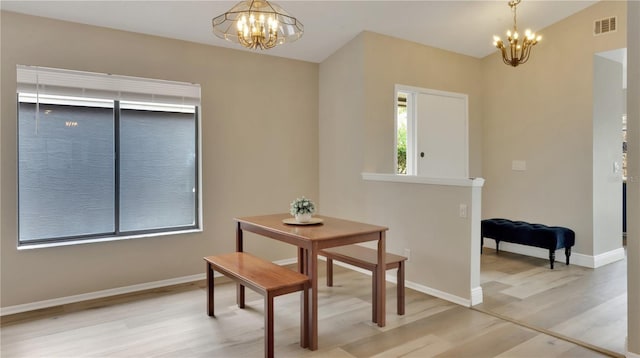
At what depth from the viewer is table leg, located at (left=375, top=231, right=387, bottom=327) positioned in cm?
324

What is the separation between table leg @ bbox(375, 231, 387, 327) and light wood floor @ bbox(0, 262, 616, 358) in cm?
9

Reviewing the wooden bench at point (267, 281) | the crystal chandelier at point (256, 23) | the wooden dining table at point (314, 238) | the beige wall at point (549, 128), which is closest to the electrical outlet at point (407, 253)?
the wooden dining table at point (314, 238)

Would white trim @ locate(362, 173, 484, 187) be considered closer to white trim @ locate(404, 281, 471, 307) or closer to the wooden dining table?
the wooden dining table

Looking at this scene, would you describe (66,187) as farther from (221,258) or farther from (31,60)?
(221,258)

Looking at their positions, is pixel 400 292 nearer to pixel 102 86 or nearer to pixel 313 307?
pixel 313 307

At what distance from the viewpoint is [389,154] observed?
4.93 m

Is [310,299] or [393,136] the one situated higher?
[393,136]

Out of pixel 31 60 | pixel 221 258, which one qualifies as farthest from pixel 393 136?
pixel 31 60

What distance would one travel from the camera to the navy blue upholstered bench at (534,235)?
4.81 meters

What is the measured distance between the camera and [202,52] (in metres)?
4.44

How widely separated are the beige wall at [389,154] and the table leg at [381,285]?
34.2 inches

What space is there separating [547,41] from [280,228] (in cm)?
425

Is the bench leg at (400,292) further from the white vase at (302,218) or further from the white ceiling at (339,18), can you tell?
the white ceiling at (339,18)

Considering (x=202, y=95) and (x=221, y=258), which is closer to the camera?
(x=221, y=258)
